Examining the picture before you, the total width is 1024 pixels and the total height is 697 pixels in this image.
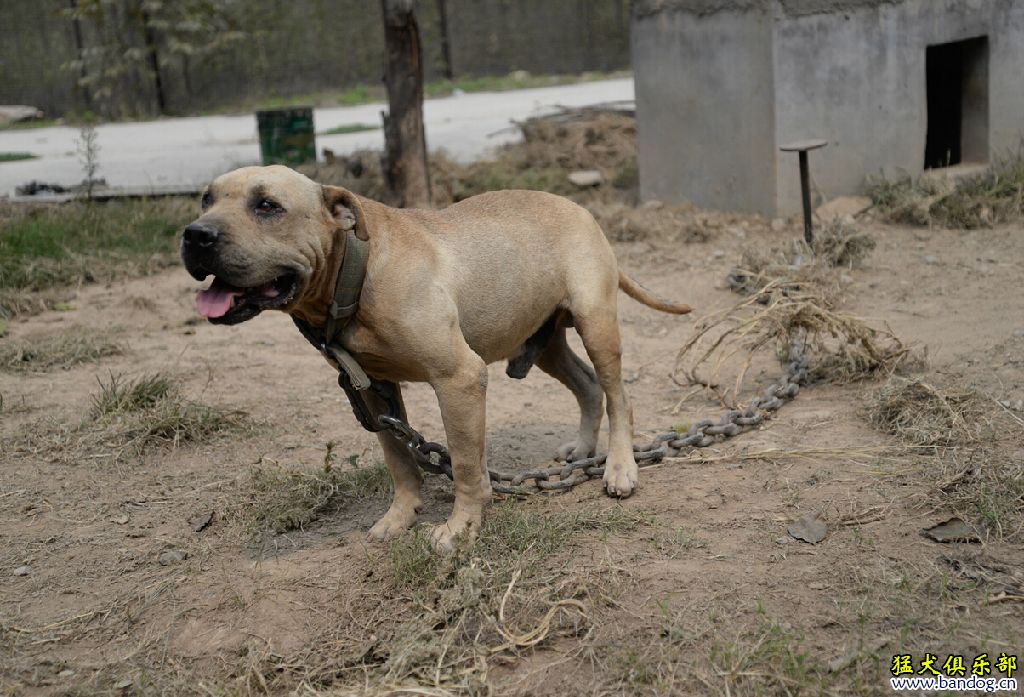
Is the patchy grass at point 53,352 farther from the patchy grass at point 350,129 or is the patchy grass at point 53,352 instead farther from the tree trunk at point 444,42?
the tree trunk at point 444,42

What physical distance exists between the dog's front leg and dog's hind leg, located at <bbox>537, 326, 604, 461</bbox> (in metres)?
1.08

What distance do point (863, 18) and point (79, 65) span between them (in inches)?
784

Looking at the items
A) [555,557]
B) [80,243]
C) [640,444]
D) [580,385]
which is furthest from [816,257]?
[80,243]

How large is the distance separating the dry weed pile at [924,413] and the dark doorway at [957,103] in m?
5.17

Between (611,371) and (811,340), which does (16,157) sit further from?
(611,371)

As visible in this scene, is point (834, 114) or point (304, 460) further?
point (834, 114)

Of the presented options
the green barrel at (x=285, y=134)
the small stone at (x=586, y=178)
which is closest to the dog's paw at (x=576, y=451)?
the small stone at (x=586, y=178)

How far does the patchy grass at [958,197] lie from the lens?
881 cm

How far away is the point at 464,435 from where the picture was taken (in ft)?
13.8

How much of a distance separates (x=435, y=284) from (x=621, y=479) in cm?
128

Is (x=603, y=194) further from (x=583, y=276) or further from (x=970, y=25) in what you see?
(x=583, y=276)

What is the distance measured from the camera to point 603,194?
10914mm

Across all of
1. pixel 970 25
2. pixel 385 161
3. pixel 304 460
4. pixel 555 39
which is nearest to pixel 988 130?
pixel 970 25

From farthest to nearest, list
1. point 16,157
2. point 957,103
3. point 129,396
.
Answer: point 16,157 → point 957,103 → point 129,396
